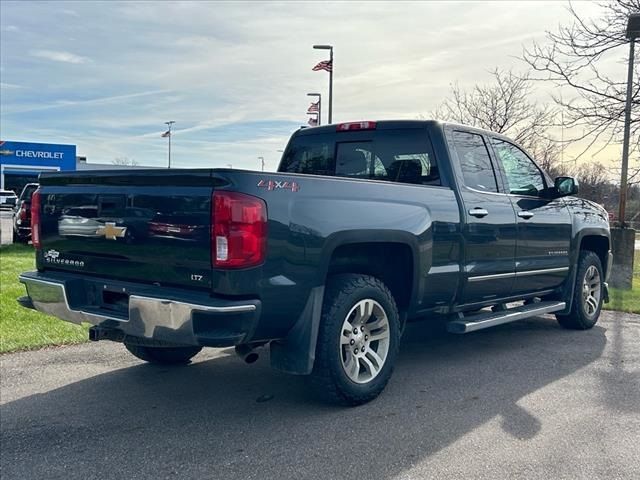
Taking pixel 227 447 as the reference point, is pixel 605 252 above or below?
above

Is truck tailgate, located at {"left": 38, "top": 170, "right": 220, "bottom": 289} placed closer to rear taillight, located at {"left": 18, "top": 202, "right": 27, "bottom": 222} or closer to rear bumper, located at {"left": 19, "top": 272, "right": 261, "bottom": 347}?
rear bumper, located at {"left": 19, "top": 272, "right": 261, "bottom": 347}

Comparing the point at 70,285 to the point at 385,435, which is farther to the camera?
the point at 70,285

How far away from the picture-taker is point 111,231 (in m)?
3.83

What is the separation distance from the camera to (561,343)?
6262mm

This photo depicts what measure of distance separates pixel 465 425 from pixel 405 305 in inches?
42.0

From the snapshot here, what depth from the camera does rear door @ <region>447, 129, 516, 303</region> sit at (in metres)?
5.01

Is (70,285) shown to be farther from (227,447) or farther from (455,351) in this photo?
(455,351)

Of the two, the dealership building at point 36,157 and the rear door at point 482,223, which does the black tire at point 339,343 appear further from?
the dealership building at point 36,157

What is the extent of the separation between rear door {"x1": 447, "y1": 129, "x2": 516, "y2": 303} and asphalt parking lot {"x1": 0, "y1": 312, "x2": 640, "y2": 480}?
2.41 feet

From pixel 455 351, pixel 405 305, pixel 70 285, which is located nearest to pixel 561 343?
pixel 455 351

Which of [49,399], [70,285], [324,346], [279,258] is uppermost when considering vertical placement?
[279,258]

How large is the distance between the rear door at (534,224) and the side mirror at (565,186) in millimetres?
125

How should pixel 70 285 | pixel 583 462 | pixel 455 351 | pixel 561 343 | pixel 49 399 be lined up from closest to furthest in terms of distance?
pixel 583 462 < pixel 70 285 < pixel 49 399 < pixel 455 351 < pixel 561 343

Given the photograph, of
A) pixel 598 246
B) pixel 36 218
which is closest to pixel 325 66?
pixel 598 246
